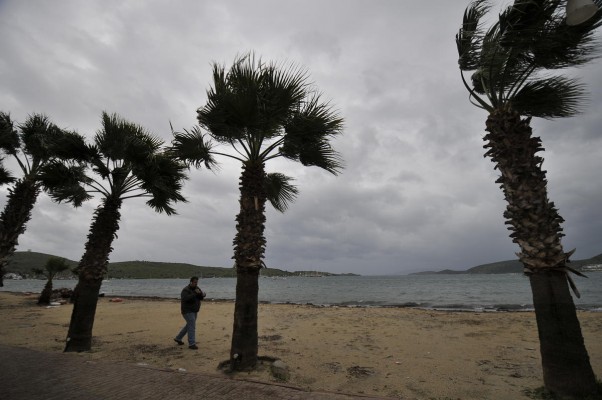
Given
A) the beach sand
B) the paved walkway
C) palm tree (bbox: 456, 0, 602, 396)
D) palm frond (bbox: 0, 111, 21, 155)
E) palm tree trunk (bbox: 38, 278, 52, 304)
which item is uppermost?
palm frond (bbox: 0, 111, 21, 155)

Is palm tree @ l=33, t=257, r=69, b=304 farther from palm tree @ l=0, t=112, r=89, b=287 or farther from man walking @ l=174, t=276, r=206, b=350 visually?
man walking @ l=174, t=276, r=206, b=350

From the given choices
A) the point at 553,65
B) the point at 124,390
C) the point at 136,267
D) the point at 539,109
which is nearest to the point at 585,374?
the point at 539,109

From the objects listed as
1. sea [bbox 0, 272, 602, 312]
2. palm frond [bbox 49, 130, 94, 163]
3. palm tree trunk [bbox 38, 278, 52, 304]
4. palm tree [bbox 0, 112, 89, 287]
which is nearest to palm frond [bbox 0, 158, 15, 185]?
palm tree [bbox 0, 112, 89, 287]

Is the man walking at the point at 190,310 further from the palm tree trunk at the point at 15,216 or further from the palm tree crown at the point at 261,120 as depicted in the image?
the palm tree trunk at the point at 15,216

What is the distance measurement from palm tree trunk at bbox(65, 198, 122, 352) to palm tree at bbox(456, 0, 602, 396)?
8.59 meters

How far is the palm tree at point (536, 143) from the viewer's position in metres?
4.02

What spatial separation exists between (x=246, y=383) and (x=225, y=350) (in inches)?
169

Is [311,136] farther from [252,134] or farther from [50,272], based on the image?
[50,272]

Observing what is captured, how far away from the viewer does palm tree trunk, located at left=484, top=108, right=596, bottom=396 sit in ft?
12.9

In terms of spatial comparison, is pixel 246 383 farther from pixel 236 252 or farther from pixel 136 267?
pixel 136 267

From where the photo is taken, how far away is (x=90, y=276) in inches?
289

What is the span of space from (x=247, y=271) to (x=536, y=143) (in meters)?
5.24

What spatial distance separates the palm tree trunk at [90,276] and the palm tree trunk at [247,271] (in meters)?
4.00

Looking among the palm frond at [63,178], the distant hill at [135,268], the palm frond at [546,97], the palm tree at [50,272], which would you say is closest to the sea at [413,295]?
the palm tree at [50,272]
